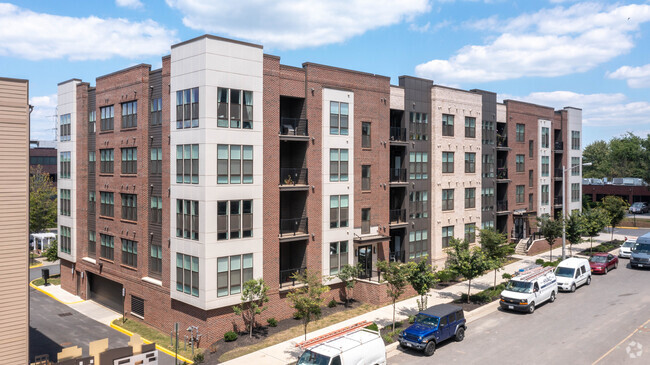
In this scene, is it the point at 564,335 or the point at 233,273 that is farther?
the point at 233,273

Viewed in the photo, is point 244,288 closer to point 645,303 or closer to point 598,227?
point 645,303

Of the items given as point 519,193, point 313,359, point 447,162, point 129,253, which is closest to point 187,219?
point 129,253

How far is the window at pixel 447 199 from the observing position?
4343 centimetres

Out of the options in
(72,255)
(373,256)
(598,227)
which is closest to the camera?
(373,256)

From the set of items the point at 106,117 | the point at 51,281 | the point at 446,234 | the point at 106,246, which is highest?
the point at 106,117

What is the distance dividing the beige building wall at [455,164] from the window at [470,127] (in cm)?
32

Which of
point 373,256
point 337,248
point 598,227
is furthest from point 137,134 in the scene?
point 598,227

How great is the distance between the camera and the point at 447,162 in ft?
144

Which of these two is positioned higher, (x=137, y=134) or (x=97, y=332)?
(x=137, y=134)

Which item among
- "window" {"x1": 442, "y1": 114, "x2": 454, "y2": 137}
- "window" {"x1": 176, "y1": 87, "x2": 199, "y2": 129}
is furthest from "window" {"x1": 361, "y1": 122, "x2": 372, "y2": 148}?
"window" {"x1": 176, "y1": 87, "x2": 199, "y2": 129}

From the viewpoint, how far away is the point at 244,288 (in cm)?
2834

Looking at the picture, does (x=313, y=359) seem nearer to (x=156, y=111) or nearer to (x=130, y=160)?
(x=156, y=111)

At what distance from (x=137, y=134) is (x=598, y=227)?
46.3 meters

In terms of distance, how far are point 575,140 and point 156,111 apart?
2138 inches
